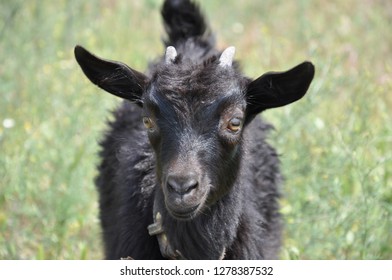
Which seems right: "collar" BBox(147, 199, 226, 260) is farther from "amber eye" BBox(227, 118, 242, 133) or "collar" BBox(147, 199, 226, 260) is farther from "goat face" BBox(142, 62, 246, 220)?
"amber eye" BBox(227, 118, 242, 133)

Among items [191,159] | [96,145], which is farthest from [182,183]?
[96,145]

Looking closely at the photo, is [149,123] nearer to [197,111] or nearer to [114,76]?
[197,111]

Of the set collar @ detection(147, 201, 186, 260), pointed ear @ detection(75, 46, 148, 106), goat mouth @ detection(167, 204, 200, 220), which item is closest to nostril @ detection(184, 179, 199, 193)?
goat mouth @ detection(167, 204, 200, 220)

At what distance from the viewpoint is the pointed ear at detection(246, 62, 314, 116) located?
15.4 feet

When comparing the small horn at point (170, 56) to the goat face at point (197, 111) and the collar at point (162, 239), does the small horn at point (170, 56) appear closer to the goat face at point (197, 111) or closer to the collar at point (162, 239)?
the goat face at point (197, 111)

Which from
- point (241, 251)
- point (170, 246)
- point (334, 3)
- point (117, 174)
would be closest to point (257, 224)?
point (241, 251)

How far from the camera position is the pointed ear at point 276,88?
4.68m

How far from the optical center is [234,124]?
15.0 ft

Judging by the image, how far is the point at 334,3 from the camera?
39.8 ft

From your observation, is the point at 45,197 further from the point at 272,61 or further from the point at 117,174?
the point at 272,61

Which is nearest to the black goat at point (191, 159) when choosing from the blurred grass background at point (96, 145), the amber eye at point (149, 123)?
the amber eye at point (149, 123)

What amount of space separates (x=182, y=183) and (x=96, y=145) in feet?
11.4

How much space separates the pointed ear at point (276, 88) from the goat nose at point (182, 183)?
838 mm

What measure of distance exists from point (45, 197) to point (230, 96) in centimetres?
281
